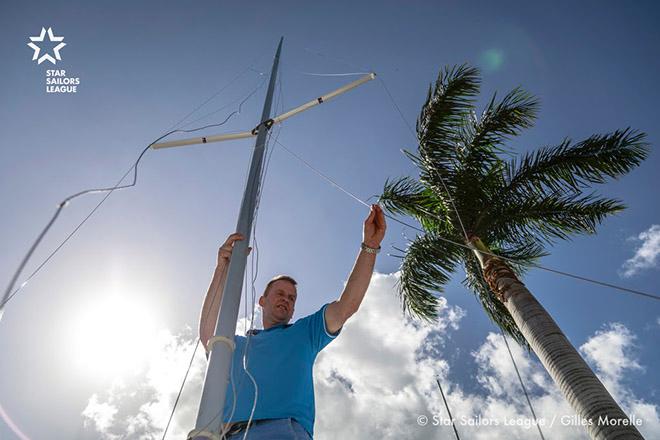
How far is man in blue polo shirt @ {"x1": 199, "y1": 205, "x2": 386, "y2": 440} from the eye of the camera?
2248mm

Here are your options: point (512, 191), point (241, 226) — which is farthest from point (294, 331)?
point (512, 191)

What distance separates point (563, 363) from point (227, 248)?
4435 millimetres

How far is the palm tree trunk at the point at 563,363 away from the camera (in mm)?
4188

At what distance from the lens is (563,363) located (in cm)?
486

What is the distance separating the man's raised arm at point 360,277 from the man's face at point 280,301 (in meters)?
0.57

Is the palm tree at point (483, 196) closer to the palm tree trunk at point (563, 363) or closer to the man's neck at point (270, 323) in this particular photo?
the palm tree trunk at point (563, 363)

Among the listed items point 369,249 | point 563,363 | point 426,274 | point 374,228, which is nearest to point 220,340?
point 369,249

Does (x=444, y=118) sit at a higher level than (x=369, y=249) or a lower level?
higher

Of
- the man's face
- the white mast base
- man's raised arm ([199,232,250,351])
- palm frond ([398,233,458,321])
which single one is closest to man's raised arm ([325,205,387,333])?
the man's face

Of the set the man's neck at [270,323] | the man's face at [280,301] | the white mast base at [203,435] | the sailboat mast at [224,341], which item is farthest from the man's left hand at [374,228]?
the white mast base at [203,435]

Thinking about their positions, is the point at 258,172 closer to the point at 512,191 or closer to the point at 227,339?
the point at 227,339

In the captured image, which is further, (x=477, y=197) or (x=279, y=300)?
(x=477, y=197)

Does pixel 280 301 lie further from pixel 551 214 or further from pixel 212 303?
pixel 551 214

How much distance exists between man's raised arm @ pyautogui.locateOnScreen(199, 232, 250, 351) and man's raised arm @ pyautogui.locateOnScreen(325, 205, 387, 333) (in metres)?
0.83
